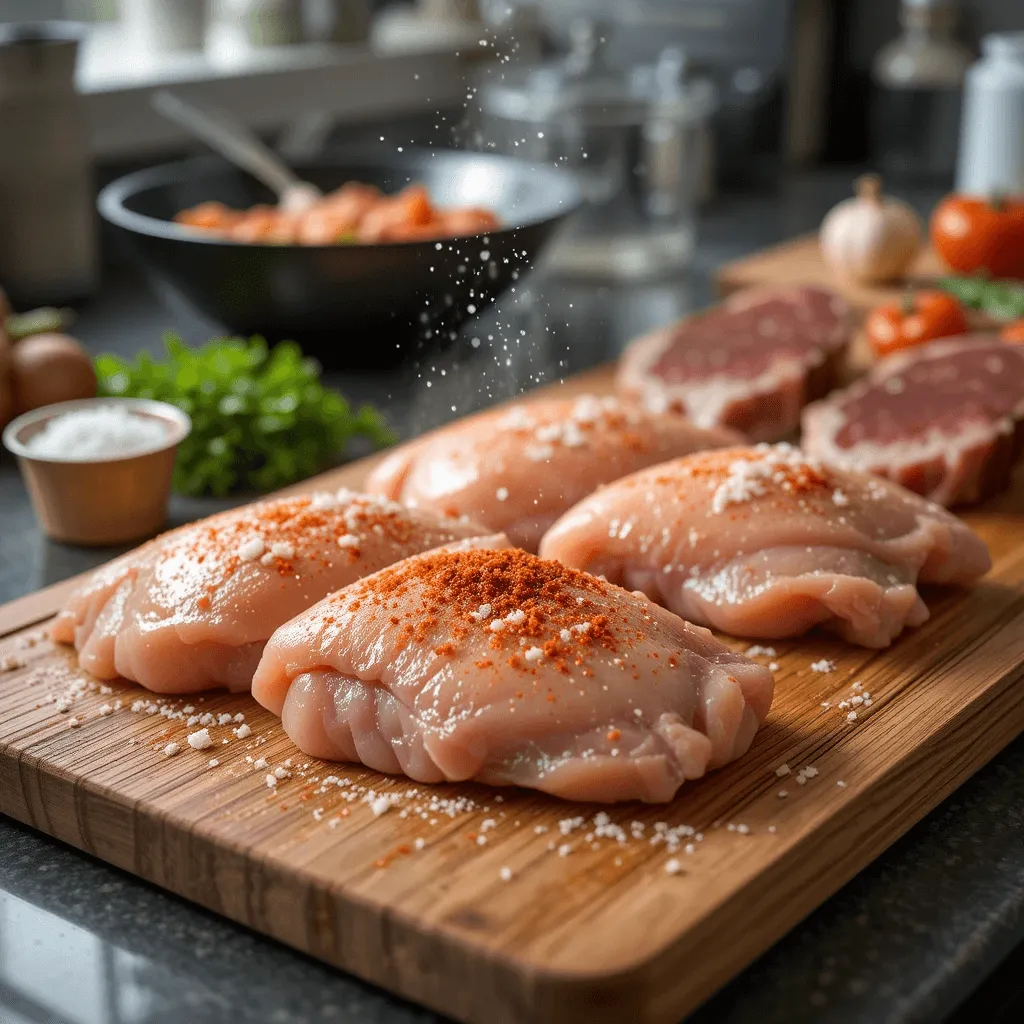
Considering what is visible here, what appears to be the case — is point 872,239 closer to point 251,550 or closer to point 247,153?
point 247,153

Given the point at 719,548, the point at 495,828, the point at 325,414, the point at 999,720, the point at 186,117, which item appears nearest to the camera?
the point at 495,828

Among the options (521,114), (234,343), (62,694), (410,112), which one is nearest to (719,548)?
(62,694)

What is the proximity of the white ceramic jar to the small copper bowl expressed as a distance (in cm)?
244

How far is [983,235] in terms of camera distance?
3.36m

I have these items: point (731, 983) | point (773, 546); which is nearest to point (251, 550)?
point (773, 546)

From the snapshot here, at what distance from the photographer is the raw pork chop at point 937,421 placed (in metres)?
2.27

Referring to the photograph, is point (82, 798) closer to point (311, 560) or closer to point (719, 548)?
point (311, 560)

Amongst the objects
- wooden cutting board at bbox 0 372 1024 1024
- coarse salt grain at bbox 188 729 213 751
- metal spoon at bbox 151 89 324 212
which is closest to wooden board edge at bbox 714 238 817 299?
metal spoon at bbox 151 89 324 212

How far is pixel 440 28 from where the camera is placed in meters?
4.86

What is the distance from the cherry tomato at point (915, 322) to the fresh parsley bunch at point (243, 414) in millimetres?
1040

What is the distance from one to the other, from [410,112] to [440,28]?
31 cm

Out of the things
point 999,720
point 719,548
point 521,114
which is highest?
point 521,114

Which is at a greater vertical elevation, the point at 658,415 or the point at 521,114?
the point at 521,114

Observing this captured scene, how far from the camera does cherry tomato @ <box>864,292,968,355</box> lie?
285 centimetres
